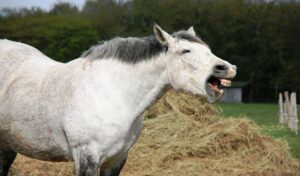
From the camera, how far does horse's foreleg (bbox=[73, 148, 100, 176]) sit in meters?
3.59

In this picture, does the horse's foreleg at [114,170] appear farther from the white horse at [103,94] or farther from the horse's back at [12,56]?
the horse's back at [12,56]

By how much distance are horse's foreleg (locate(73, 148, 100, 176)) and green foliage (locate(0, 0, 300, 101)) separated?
39498 millimetres

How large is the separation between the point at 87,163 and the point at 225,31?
42.1 meters

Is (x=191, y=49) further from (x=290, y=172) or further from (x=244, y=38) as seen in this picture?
(x=244, y=38)

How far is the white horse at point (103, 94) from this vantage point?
3.57 meters

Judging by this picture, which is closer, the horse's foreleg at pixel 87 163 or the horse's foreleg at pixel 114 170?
the horse's foreleg at pixel 87 163

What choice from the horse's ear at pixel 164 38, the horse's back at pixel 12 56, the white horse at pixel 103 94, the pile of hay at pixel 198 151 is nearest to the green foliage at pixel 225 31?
the pile of hay at pixel 198 151

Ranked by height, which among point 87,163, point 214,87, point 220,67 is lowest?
point 87,163

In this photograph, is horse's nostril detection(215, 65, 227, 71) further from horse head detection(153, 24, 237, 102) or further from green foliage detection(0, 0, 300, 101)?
green foliage detection(0, 0, 300, 101)

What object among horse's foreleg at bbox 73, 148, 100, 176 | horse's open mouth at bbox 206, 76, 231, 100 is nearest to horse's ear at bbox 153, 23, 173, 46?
horse's open mouth at bbox 206, 76, 231, 100

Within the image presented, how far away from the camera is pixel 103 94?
3693 mm

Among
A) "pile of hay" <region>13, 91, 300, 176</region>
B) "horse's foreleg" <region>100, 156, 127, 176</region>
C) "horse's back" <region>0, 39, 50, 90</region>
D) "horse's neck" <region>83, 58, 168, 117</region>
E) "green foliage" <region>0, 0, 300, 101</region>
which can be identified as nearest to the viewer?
"horse's neck" <region>83, 58, 168, 117</region>

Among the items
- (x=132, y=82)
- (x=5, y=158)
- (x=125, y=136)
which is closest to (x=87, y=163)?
Answer: (x=125, y=136)

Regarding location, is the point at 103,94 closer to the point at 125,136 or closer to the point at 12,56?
the point at 125,136
